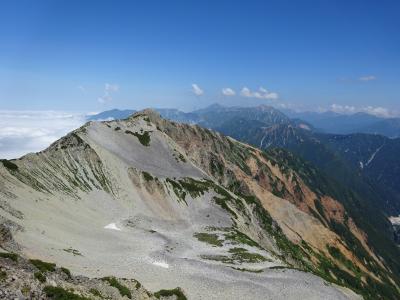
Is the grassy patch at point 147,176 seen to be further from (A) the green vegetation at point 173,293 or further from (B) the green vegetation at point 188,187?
(A) the green vegetation at point 173,293

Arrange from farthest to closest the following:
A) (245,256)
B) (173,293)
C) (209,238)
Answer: (209,238)
(245,256)
(173,293)

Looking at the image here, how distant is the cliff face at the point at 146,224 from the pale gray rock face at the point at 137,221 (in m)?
0.31

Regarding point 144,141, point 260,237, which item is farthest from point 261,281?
point 144,141

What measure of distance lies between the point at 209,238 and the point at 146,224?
633 inches

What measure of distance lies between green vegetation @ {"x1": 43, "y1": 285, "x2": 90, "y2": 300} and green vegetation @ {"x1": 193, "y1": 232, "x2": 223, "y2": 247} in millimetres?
65055

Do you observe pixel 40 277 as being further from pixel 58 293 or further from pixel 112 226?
pixel 112 226

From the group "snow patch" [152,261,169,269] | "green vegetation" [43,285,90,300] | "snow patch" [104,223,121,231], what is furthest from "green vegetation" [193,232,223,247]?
"green vegetation" [43,285,90,300]

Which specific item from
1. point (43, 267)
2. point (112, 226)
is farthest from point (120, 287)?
point (112, 226)

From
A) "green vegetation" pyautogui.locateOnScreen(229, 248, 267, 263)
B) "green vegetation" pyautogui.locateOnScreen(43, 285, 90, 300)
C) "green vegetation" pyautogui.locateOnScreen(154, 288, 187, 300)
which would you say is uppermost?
"green vegetation" pyautogui.locateOnScreen(43, 285, 90, 300)

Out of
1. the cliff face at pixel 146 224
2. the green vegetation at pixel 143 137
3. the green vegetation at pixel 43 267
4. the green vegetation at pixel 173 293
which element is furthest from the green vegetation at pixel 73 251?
the green vegetation at pixel 143 137

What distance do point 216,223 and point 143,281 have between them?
65830 mm

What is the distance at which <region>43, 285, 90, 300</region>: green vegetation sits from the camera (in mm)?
29469

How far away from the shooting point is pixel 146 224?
103m

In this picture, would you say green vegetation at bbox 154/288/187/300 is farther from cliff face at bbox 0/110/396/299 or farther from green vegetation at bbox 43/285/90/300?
green vegetation at bbox 43/285/90/300
